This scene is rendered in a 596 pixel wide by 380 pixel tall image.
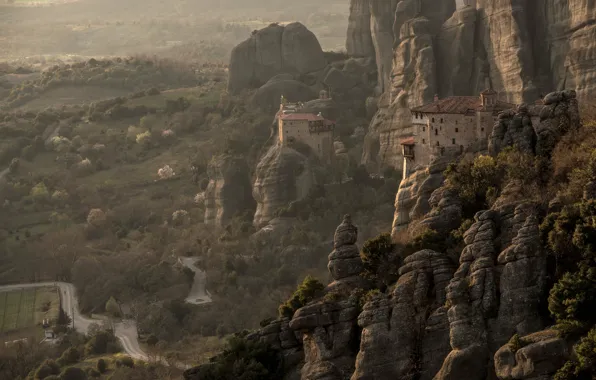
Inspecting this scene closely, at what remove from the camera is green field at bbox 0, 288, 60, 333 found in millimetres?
106688

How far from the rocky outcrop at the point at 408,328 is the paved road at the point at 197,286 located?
51.2 meters

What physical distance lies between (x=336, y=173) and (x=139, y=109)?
49.5m

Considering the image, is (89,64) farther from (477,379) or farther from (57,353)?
(477,379)

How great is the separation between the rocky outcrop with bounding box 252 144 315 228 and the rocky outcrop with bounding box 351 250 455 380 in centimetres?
5625

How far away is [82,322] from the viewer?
348ft

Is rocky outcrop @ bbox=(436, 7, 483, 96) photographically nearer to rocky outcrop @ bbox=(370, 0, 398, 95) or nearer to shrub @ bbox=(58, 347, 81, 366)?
rocky outcrop @ bbox=(370, 0, 398, 95)

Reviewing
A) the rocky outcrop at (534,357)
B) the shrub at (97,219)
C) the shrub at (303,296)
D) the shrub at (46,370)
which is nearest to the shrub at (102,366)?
the shrub at (46,370)

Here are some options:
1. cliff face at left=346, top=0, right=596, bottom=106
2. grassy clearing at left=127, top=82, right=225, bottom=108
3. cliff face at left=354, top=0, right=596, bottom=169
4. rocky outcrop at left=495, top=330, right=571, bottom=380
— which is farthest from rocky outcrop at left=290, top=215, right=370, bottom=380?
grassy clearing at left=127, top=82, right=225, bottom=108

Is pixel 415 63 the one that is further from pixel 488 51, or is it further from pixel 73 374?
pixel 73 374

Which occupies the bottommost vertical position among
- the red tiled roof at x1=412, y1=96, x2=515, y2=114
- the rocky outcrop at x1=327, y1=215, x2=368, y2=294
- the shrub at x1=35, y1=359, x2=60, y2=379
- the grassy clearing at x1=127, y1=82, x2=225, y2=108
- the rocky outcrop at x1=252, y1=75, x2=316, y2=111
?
the shrub at x1=35, y1=359, x2=60, y2=379

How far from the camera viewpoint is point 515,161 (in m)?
60.3

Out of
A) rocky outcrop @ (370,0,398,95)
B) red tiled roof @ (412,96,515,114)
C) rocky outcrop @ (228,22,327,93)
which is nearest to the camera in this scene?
red tiled roof @ (412,96,515,114)

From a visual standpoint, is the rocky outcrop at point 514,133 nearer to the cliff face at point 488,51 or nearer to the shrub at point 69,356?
the cliff face at point 488,51

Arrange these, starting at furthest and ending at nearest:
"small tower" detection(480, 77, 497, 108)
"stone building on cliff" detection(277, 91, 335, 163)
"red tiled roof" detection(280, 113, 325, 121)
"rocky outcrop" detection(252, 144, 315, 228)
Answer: "stone building on cliff" detection(277, 91, 335, 163), "red tiled roof" detection(280, 113, 325, 121), "rocky outcrop" detection(252, 144, 315, 228), "small tower" detection(480, 77, 497, 108)
